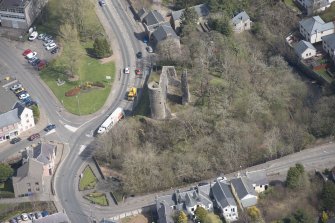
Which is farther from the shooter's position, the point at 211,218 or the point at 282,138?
the point at 282,138

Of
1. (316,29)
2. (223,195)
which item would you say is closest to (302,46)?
(316,29)

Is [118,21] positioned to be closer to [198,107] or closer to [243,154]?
[198,107]

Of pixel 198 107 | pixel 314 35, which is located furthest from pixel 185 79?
pixel 314 35

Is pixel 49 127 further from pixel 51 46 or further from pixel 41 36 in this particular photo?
pixel 41 36

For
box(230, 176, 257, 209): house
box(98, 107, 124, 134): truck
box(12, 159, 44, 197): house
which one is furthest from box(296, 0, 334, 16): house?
box(12, 159, 44, 197): house

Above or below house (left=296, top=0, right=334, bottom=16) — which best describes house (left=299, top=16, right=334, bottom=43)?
below

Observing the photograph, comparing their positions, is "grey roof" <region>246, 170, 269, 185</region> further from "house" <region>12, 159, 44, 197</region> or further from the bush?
the bush

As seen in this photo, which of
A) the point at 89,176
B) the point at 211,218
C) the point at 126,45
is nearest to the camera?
the point at 211,218
